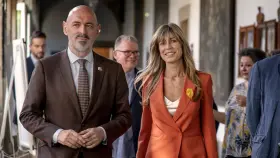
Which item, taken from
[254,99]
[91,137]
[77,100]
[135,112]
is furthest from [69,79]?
[135,112]

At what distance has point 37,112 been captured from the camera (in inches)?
155

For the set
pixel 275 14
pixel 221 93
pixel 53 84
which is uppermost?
pixel 275 14

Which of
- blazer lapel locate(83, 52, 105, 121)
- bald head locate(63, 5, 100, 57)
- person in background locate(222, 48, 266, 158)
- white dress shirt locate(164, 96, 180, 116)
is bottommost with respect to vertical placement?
person in background locate(222, 48, 266, 158)

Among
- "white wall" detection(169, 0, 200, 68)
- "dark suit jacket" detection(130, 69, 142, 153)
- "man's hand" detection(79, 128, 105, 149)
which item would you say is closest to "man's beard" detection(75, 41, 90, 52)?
"man's hand" detection(79, 128, 105, 149)

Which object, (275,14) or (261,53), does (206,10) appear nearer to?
(275,14)

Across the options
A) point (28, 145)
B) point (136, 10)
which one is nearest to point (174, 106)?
point (28, 145)

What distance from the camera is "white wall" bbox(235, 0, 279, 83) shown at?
1005 cm

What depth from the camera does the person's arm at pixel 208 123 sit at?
13.9 ft

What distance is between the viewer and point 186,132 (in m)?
4.26

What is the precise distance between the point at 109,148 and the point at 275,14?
6323mm

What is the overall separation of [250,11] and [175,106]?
7336 mm

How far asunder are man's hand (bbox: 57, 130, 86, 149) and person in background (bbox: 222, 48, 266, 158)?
2758 millimetres

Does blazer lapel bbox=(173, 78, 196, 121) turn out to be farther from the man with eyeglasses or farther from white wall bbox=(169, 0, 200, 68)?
white wall bbox=(169, 0, 200, 68)

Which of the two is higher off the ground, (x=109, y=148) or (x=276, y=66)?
(x=276, y=66)
